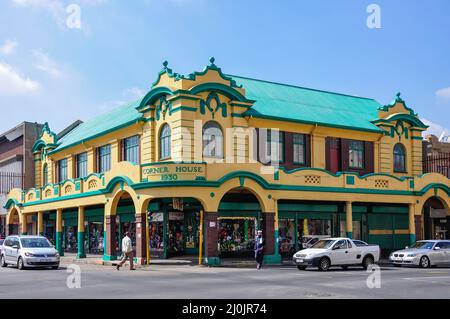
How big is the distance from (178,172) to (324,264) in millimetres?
7708

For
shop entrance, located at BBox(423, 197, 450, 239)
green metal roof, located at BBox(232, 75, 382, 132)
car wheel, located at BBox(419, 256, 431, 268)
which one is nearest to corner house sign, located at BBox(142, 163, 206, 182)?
green metal roof, located at BBox(232, 75, 382, 132)

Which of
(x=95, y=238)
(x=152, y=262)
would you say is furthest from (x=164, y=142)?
(x=95, y=238)

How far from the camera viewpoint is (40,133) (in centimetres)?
4972

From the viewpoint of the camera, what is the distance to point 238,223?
3247cm

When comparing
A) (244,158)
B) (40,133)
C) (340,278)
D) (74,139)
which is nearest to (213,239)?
(244,158)

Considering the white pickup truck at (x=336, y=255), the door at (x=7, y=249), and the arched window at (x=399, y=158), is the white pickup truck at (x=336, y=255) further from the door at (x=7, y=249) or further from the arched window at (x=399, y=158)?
the door at (x=7, y=249)

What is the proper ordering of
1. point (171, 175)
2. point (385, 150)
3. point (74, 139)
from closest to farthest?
point (171, 175) → point (385, 150) → point (74, 139)

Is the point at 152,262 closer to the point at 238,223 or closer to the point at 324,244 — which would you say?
the point at 238,223

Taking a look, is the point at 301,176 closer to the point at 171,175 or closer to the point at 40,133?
the point at 171,175

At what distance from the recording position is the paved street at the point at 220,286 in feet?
51.9

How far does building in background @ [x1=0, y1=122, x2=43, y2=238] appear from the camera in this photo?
48219mm
